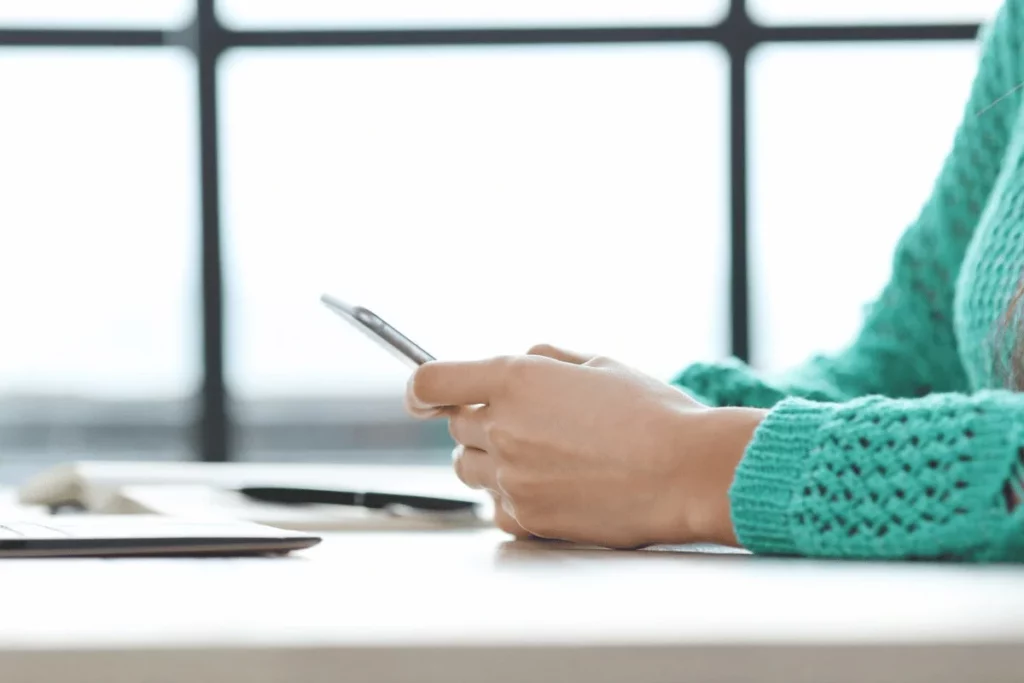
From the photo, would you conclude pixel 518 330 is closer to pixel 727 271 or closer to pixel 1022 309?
pixel 727 271

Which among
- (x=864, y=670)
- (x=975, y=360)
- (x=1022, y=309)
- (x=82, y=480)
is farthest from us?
(x=82, y=480)

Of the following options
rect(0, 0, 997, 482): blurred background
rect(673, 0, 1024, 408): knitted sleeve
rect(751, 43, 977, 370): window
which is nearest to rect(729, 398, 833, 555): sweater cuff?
rect(673, 0, 1024, 408): knitted sleeve

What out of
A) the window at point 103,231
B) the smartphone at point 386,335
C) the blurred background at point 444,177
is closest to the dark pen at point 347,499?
the smartphone at point 386,335

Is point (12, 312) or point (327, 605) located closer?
point (327, 605)

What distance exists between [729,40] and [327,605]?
2.05m

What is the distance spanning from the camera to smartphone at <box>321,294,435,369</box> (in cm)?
67

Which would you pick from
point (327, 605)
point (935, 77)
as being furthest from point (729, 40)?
point (327, 605)

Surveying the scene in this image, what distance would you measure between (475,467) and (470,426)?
28 mm

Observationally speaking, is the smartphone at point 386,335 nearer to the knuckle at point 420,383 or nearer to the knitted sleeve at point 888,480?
the knuckle at point 420,383

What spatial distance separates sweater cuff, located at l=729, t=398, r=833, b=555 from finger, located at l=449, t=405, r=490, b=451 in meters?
0.16

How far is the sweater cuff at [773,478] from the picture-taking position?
0.51 meters

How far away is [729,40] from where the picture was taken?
2.21 m

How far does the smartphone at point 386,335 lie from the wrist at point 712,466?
175mm

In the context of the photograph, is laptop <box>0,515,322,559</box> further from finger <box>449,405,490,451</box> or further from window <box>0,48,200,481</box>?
window <box>0,48,200,481</box>
